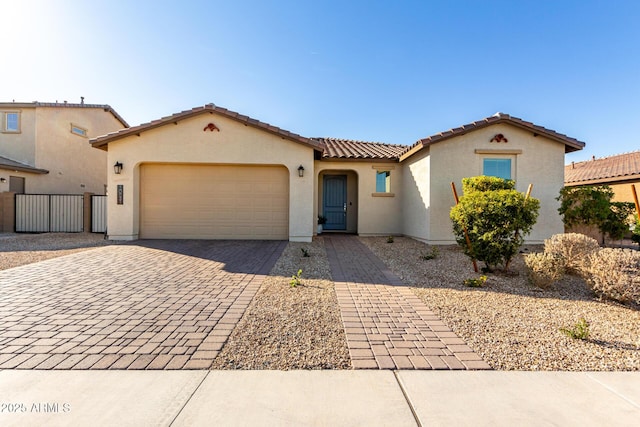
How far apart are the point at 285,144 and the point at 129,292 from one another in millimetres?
7345

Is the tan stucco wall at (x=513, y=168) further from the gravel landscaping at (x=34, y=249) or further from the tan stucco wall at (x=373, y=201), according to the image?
the gravel landscaping at (x=34, y=249)

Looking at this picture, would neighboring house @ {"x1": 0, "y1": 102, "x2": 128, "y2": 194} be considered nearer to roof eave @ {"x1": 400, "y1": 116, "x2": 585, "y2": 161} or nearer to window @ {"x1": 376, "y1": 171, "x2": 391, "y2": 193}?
window @ {"x1": 376, "y1": 171, "x2": 391, "y2": 193}

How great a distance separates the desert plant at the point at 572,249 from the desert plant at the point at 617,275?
82 cm

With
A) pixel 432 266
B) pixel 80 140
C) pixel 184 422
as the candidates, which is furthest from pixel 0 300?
pixel 80 140

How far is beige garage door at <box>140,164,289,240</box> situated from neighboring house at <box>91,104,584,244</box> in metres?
0.04

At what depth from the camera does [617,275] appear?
4.57m

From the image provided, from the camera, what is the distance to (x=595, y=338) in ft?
11.4

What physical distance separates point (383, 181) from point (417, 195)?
2.33 metres

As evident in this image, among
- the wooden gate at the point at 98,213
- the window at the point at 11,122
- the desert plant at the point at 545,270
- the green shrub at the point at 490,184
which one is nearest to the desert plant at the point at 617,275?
the desert plant at the point at 545,270

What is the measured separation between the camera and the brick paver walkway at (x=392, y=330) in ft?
9.68

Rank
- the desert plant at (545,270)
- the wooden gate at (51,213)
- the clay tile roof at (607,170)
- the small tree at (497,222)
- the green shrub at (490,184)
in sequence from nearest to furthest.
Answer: the desert plant at (545,270), the small tree at (497,222), the green shrub at (490,184), the wooden gate at (51,213), the clay tile roof at (607,170)

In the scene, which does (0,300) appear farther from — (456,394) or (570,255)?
(570,255)

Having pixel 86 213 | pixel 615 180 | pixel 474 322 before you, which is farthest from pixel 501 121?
pixel 86 213

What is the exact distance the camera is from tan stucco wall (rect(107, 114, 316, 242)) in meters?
10.7
